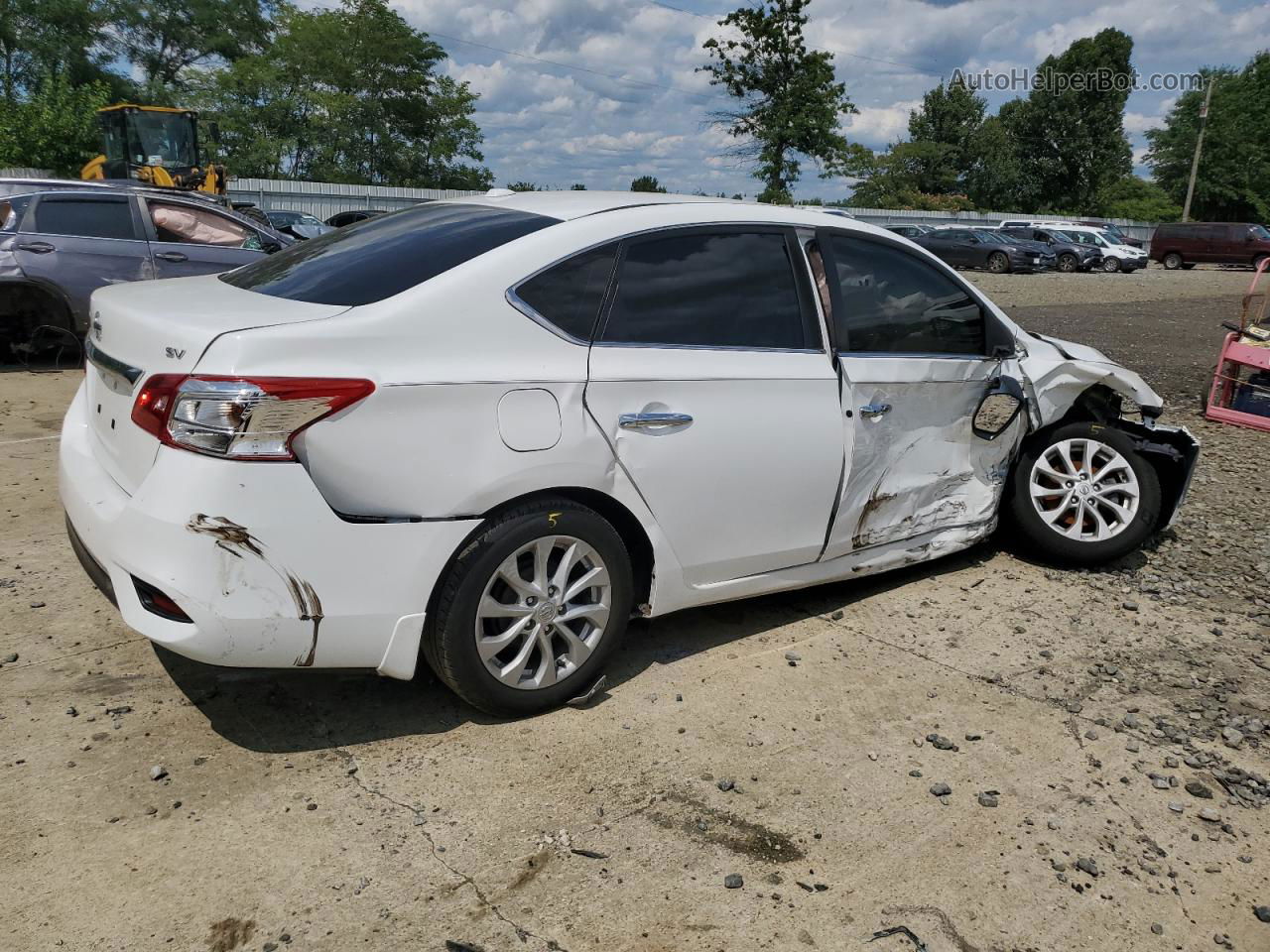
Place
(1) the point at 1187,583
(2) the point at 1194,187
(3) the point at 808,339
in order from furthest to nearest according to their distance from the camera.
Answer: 1. (2) the point at 1194,187
2. (1) the point at 1187,583
3. (3) the point at 808,339

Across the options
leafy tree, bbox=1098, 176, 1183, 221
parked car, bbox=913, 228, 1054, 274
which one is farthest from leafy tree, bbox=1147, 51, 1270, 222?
parked car, bbox=913, 228, 1054, 274

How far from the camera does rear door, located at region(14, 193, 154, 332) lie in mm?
8727

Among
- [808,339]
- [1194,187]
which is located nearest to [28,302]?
[808,339]

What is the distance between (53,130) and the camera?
3719cm

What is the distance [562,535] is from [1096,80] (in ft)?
240

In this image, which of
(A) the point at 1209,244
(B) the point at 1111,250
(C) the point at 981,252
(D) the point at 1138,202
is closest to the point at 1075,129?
(D) the point at 1138,202

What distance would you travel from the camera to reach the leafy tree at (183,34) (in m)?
50.8

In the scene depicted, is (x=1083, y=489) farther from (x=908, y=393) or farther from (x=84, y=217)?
(x=84, y=217)

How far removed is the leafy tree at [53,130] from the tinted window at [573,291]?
129 ft

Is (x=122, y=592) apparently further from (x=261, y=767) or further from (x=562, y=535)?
(x=562, y=535)

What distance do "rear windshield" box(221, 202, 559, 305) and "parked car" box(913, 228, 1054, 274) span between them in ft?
102

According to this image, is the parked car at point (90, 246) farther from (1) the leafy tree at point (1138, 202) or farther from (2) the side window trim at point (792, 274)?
(1) the leafy tree at point (1138, 202)

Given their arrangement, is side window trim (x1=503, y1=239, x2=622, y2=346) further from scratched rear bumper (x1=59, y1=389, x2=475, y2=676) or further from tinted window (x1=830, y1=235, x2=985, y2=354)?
tinted window (x1=830, y1=235, x2=985, y2=354)

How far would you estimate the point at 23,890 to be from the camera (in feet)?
8.14
